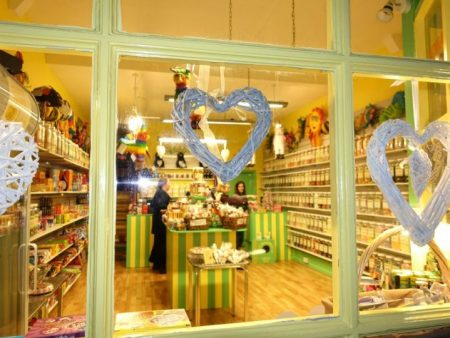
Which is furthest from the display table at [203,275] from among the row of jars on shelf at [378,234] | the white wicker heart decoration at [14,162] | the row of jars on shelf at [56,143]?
the white wicker heart decoration at [14,162]

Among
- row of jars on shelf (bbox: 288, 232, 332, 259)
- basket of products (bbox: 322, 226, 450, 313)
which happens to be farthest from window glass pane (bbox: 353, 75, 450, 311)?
row of jars on shelf (bbox: 288, 232, 332, 259)

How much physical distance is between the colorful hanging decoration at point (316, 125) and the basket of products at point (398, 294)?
5185mm

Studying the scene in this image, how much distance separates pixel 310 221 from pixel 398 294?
5.24 metres

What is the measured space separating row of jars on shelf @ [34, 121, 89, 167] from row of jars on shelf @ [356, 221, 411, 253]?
3626 mm

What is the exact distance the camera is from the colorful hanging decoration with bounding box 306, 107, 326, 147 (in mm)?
6441

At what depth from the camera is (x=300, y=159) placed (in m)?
7.25

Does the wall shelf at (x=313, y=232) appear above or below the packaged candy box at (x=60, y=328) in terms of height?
below

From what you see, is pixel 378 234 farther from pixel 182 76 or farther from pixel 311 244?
pixel 182 76

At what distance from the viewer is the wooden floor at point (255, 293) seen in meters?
4.19

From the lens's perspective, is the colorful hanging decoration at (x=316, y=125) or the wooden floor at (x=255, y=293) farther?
the colorful hanging decoration at (x=316, y=125)

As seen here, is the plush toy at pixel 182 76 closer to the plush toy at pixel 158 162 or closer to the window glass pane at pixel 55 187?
the window glass pane at pixel 55 187

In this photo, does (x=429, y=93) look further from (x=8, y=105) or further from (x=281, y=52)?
(x=8, y=105)

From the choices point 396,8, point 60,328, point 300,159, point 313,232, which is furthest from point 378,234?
point 60,328

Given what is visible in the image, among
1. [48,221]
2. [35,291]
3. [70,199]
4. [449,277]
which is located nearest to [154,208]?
[70,199]
